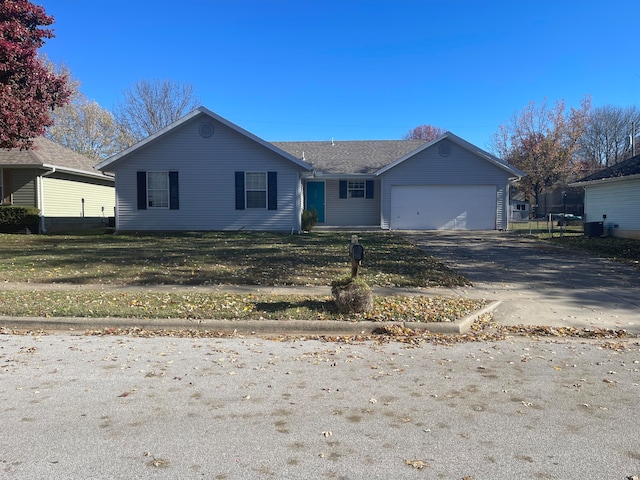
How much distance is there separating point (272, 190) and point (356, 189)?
599 centimetres

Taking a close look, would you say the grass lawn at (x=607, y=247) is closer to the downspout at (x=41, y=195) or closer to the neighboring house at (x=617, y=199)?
the neighboring house at (x=617, y=199)

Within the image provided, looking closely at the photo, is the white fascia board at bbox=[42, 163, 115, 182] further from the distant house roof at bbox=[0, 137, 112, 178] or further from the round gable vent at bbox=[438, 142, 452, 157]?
the round gable vent at bbox=[438, 142, 452, 157]

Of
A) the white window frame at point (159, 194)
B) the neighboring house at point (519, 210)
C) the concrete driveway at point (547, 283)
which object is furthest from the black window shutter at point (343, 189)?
the neighboring house at point (519, 210)

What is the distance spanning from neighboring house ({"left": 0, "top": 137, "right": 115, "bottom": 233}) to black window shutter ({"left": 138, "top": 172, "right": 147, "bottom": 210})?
13.5ft

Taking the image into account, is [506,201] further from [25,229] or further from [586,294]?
[25,229]

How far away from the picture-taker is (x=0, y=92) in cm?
1461

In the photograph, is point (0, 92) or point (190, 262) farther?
point (0, 92)

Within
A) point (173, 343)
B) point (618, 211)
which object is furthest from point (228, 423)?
point (618, 211)

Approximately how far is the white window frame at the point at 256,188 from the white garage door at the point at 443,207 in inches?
257

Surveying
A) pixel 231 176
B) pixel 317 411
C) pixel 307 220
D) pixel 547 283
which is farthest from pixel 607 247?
pixel 317 411

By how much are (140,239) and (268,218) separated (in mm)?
5165

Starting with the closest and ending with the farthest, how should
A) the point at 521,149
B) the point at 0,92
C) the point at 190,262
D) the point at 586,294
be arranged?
the point at 586,294, the point at 190,262, the point at 0,92, the point at 521,149

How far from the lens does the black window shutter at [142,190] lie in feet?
66.5

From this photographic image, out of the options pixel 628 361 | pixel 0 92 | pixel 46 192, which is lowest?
pixel 628 361
